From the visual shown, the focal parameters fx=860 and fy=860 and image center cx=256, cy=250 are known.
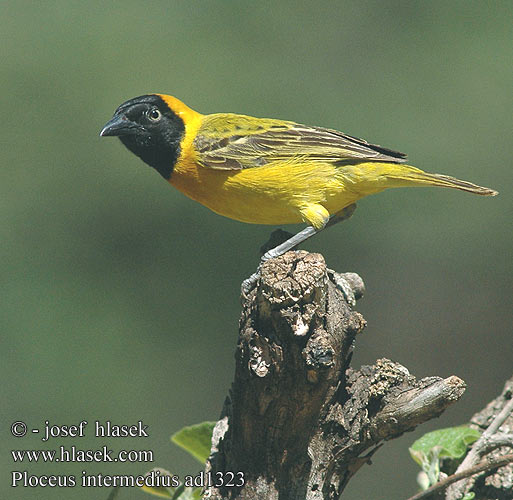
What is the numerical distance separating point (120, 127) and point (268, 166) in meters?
0.89

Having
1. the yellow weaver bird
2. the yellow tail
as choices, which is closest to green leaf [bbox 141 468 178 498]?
the yellow weaver bird

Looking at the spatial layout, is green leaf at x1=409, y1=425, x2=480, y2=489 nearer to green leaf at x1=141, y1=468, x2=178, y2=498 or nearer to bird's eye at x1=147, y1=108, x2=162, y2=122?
green leaf at x1=141, y1=468, x2=178, y2=498

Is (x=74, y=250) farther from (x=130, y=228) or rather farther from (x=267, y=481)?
(x=267, y=481)

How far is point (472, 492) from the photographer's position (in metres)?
3.16

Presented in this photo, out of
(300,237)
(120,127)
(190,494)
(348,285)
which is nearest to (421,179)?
(300,237)

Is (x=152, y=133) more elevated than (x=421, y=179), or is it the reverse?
(x=152, y=133)

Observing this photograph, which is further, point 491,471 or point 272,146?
point 272,146

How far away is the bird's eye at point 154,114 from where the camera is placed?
15.9 feet

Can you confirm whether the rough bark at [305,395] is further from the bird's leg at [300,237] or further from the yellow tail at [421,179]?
the yellow tail at [421,179]

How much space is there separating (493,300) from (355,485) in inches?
90.2

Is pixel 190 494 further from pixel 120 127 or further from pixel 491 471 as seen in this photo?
pixel 120 127

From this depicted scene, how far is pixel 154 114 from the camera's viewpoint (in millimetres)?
4859

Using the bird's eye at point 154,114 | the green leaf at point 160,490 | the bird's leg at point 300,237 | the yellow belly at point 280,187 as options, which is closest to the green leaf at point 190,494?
the green leaf at point 160,490

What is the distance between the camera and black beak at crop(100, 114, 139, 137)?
4711 mm
